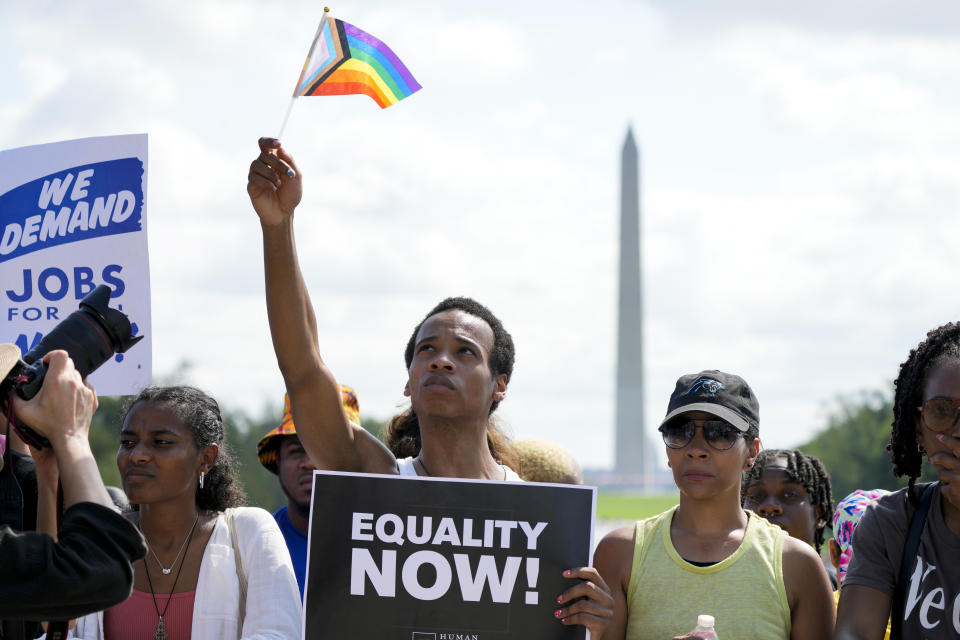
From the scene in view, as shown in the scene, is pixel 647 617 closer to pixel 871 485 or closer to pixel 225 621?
pixel 225 621

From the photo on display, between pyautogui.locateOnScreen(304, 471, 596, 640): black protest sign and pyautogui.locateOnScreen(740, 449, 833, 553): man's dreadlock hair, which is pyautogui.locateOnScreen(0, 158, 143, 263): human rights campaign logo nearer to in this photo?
pyautogui.locateOnScreen(304, 471, 596, 640): black protest sign

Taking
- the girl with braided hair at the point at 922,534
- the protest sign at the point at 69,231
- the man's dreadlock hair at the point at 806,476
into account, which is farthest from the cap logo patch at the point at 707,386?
the protest sign at the point at 69,231

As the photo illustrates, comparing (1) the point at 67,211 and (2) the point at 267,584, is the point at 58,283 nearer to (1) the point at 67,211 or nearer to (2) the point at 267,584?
(1) the point at 67,211

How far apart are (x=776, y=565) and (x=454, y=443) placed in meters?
1.23

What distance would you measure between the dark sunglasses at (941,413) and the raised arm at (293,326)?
1935 millimetres

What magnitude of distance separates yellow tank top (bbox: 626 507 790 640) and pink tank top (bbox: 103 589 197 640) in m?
1.56

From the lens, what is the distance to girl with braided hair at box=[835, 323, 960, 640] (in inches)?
163

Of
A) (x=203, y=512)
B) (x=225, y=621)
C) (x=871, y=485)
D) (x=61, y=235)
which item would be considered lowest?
(x=225, y=621)

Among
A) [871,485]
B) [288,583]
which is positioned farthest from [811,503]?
[871,485]

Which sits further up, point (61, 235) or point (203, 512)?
point (61, 235)

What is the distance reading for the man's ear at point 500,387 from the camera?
513 centimetres

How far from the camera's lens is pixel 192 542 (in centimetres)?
491

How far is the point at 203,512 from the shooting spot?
510 centimetres

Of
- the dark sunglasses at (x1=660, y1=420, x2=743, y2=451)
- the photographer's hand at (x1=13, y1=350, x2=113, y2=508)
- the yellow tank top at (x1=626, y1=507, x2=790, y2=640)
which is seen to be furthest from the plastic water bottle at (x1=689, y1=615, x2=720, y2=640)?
the photographer's hand at (x1=13, y1=350, x2=113, y2=508)
